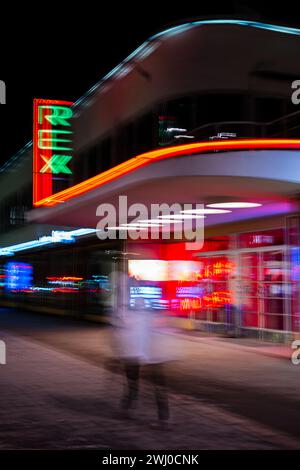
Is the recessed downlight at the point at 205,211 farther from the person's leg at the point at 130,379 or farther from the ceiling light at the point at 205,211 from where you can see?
the person's leg at the point at 130,379

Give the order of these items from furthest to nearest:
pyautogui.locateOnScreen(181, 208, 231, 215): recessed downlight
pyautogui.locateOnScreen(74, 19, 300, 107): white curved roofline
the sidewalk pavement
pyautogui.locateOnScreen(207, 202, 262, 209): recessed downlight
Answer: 1. pyautogui.locateOnScreen(181, 208, 231, 215): recessed downlight
2. pyautogui.locateOnScreen(74, 19, 300, 107): white curved roofline
3. pyautogui.locateOnScreen(207, 202, 262, 209): recessed downlight
4. the sidewalk pavement

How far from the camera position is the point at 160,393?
878 centimetres

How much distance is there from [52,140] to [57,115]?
37.2 inches

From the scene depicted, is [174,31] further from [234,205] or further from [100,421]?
[100,421]

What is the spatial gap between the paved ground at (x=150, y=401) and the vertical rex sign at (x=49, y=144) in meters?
6.77

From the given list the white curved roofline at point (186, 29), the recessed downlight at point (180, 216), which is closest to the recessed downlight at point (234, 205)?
the recessed downlight at point (180, 216)

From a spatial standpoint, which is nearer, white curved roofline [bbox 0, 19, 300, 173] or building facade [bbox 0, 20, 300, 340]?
building facade [bbox 0, 20, 300, 340]

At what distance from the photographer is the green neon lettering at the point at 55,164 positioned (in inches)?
900

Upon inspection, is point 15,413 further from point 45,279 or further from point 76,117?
point 45,279

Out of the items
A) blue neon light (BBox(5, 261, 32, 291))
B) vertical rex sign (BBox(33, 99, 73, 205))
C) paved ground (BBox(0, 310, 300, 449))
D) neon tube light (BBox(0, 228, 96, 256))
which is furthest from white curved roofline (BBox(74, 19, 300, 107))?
blue neon light (BBox(5, 261, 32, 291))

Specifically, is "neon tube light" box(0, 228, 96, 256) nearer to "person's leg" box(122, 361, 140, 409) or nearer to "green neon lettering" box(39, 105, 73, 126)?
"green neon lettering" box(39, 105, 73, 126)

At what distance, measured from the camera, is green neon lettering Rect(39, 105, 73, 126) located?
73.2ft

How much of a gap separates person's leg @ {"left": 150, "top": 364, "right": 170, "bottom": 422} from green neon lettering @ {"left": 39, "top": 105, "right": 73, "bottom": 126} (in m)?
14.5

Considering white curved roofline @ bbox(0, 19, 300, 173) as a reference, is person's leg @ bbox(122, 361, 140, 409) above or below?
below
